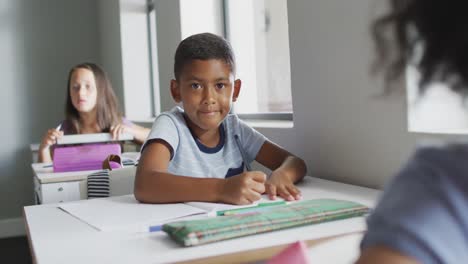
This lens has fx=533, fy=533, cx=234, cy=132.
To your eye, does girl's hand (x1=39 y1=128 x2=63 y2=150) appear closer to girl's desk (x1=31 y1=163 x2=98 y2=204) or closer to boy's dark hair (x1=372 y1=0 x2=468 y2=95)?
girl's desk (x1=31 y1=163 x2=98 y2=204)

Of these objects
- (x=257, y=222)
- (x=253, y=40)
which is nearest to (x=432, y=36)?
(x=257, y=222)

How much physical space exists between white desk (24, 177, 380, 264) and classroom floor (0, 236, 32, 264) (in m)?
2.65

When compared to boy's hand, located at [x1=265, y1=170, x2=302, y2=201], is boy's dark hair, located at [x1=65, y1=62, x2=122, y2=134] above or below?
above

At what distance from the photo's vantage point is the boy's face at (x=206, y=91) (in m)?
1.44

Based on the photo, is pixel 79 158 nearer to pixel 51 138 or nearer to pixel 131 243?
pixel 51 138

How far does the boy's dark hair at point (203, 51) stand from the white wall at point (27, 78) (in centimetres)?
326

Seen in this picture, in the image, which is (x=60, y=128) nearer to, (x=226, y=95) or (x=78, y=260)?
(x=226, y=95)

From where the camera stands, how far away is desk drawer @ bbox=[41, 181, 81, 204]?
2080 mm

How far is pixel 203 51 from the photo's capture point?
1.44 meters

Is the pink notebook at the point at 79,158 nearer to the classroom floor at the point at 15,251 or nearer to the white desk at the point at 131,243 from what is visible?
the white desk at the point at 131,243

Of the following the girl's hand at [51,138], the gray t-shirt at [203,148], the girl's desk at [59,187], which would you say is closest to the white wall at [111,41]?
the girl's hand at [51,138]

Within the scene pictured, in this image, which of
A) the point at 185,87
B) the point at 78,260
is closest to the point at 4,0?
the point at 185,87

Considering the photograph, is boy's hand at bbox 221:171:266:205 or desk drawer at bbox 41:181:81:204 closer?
boy's hand at bbox 221:171:266:205

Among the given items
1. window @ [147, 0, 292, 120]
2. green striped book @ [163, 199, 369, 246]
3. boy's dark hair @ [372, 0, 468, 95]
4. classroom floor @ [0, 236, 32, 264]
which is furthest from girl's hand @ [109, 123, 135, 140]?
boy's dark hair @ [372, 0, 468, 95]
